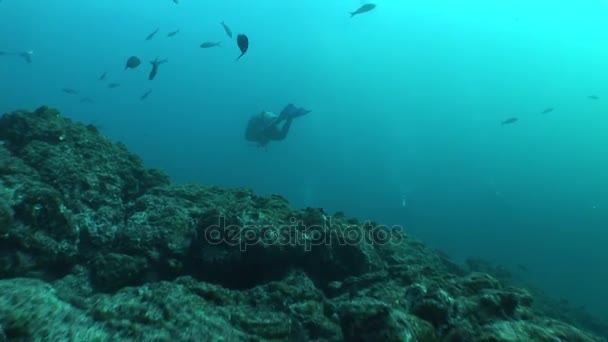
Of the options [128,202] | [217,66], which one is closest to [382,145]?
[217,66]

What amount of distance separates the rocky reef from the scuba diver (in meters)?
7.92

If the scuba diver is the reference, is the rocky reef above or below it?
below

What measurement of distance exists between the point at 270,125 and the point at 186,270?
12158 millimetres

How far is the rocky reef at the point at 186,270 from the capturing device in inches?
136

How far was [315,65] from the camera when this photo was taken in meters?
116

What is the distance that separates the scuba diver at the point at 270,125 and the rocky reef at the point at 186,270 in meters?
7.92

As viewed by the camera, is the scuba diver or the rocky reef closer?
the rocky reef

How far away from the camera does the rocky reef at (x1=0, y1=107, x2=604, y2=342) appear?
3.46m

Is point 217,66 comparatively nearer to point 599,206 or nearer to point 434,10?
point 434,10

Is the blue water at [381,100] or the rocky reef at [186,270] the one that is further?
the blue water at [381,100]

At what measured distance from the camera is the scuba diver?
662 inches

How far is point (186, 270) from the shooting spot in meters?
6.22

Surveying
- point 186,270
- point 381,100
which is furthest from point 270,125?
point 381,100

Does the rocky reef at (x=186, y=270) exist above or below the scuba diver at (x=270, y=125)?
below
